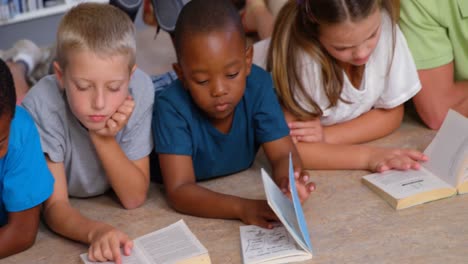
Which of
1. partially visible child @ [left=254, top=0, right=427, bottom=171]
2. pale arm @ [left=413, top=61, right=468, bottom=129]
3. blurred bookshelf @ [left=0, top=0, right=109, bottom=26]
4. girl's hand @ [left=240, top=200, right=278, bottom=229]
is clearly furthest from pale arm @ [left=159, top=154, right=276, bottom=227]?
blurred bookshelf @ [left=0, top=0, right=109, bottom=26]

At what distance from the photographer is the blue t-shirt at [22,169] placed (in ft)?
5.37

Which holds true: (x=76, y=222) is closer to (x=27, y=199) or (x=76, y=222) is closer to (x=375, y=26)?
(x=27, y=199)

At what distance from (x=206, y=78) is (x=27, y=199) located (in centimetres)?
53

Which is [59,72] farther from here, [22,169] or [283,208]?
[283,208]

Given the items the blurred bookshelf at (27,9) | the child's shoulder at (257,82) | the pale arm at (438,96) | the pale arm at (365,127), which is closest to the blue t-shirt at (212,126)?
the child's shoulder at (257,82)

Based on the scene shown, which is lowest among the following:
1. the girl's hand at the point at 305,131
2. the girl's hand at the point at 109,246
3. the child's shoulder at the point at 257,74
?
the girl's hand at the point at 109,246

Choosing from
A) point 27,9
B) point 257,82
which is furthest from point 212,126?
point 27,9

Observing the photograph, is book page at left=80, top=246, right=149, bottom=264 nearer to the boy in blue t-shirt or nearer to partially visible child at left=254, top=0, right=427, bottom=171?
the boy in blue t-shirt

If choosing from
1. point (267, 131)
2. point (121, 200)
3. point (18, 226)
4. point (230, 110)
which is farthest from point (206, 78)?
point (18, 226)

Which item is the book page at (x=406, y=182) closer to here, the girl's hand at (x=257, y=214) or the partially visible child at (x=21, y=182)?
the girl's hand at (x=257, y=214)

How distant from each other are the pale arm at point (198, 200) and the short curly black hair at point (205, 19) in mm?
300

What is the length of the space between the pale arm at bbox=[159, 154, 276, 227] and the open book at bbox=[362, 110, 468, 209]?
36 cm

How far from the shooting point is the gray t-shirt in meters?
1.79

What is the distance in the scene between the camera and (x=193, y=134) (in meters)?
1.86
